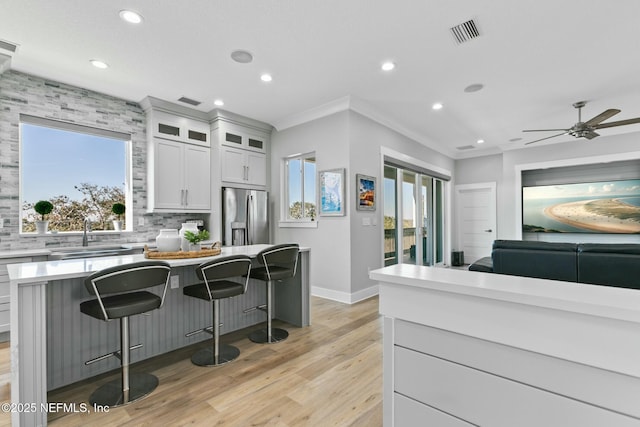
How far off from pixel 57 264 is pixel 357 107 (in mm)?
3774

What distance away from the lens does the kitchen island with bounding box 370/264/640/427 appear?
80 centimetres

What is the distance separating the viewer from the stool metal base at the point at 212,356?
2.48m

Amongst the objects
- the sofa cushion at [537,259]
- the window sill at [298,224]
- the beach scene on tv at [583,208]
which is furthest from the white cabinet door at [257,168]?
the beach scene on tv at [583,208]

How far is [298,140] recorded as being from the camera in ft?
16.5

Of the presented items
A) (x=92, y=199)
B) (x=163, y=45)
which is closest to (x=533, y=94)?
(x=163, y=45)

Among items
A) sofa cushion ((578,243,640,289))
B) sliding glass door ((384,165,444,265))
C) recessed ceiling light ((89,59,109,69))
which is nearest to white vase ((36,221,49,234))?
recessed ceiling light ((89,59,109,69))

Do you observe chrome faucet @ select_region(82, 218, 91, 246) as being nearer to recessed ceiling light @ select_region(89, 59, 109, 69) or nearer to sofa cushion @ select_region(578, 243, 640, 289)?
recessed ceiling light @ select_region(89, 59, 109, 69)

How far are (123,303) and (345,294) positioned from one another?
9.49ft

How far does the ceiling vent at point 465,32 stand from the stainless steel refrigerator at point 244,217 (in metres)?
3.49

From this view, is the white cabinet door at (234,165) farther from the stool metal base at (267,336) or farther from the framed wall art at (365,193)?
the stool metal base at (267,336)

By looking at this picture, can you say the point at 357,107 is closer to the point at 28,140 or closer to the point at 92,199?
the point at 92,199

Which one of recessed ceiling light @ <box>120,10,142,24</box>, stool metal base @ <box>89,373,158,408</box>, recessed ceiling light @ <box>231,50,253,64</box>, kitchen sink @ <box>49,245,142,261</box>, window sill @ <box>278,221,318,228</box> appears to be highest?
recessed ceiling light @ <box>231,50,253,64</box>

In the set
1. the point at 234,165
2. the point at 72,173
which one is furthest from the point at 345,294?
the point at 72,173

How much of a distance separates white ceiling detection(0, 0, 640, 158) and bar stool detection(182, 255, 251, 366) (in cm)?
203
